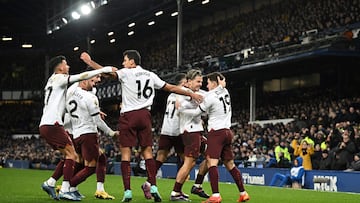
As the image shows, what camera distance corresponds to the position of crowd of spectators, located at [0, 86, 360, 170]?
19.5 metres

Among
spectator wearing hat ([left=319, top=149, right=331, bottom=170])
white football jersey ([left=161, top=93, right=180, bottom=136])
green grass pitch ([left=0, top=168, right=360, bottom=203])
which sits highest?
white football jersey ([left=161, top=93, right=180, bottom=136])

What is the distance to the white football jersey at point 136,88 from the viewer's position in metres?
10.5

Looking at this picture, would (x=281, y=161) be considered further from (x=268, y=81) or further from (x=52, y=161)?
(x=52, y=161)

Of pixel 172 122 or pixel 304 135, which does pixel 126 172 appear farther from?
pixel 304 135

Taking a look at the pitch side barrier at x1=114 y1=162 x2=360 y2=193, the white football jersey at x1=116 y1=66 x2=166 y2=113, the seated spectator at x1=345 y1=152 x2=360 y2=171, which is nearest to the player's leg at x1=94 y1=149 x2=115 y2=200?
the white football jersey at x1=116 y1=66 x2=166 y2=113

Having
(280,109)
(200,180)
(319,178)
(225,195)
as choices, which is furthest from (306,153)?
(280,109)

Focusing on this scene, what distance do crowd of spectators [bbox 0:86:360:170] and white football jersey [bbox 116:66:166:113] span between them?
9.31 metres

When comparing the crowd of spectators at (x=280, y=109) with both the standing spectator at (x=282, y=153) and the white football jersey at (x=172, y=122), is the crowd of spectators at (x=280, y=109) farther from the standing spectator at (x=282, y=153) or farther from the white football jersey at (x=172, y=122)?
the white football jersey at (x=172, y=122)

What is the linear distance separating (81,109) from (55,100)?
1.03 meters

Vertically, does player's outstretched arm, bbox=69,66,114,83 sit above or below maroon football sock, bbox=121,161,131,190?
above

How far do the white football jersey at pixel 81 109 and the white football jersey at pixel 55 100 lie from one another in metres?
0.87

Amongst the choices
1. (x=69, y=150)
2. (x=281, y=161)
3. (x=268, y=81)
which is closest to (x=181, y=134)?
(x=69, y=150)

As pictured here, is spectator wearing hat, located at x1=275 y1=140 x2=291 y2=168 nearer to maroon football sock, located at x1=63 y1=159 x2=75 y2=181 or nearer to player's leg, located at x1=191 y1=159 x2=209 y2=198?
player's leg, located at x1=191 y1=159 x2=209 y2=198

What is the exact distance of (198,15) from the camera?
49344 mm
